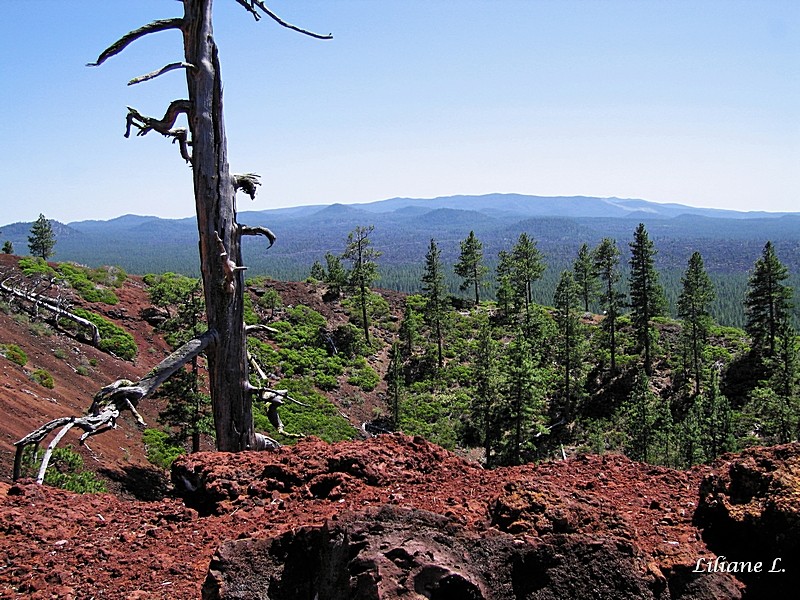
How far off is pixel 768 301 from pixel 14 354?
50.7m

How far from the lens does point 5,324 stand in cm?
2370

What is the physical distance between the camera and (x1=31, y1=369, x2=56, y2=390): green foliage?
1967 cm

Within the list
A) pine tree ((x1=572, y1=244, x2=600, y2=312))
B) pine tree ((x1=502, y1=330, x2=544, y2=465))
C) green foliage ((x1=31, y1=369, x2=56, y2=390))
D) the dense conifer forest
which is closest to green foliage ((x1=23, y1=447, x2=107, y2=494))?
green foliage ((x1=31, y1=369, x2=56, y2=390))

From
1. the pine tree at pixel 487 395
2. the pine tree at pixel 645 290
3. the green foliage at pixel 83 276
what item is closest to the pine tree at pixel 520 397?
the pine tree at pixel 487 395

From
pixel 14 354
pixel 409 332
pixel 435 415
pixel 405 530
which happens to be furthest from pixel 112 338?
pixel 405 530

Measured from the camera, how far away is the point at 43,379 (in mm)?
19859

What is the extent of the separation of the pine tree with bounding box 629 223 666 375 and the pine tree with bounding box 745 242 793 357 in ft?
24.2

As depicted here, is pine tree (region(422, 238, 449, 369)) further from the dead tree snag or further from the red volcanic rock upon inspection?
the red volcanic rock

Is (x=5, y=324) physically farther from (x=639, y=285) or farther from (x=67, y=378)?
(x=639, y=285)

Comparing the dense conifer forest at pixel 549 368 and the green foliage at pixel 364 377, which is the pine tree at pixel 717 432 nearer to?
the dense conifer forest at pixel 549 368

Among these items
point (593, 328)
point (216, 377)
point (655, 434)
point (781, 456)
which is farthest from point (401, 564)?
point (593, 328)

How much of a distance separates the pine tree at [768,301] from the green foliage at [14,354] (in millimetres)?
48906

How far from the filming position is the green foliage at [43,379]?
19672mm

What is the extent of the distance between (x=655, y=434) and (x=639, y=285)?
57.1 ft
